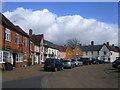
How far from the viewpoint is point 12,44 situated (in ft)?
86.4

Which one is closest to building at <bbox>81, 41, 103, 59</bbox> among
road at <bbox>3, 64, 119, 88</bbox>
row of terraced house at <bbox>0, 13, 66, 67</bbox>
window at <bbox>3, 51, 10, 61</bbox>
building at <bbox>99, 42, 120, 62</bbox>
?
building at <bbox>99, 42, 120, 62</bbox>

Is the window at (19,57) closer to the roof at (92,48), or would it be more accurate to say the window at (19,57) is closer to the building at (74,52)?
the roof at (92,48)

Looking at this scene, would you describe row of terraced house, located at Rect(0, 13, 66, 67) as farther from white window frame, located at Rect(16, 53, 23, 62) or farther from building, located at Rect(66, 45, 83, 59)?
building, located at Rect(66, 45, 83, 59)

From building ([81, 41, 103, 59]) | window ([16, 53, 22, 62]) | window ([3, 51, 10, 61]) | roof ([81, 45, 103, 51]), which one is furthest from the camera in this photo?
roof ([81, 45, 103, 51])

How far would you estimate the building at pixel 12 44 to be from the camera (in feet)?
74.7

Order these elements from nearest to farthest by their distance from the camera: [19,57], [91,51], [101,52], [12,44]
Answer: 1. [12,44]
2. [19,57]
3. [101,52]
4. [91,51]

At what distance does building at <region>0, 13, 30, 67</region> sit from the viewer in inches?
897

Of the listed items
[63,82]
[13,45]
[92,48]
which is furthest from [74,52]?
[63,82]

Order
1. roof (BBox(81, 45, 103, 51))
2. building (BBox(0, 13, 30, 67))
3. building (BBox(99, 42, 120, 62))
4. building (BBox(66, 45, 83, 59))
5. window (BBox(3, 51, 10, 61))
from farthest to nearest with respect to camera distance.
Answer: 1. building (BBox(66, 45, 83, 59))
2. roof (BBox(81, 45, 103, 51))
3. building (BBox(99, 42, 120, 62))
4. window (BBox(3, 51, 10, 61))
5. building (BBox(0, 13, 30, 67))

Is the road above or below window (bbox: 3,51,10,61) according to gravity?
below

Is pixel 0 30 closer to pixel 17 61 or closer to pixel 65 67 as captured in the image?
pixel 17 61

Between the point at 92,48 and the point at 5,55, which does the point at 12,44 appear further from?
the point at 92,48

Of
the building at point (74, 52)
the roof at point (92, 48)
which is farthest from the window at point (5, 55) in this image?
the building at point (74, 52)

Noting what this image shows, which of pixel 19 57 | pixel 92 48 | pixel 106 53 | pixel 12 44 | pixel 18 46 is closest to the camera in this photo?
pixel 12 44
